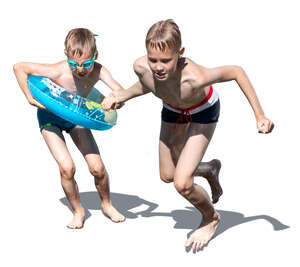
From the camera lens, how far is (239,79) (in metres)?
8.88

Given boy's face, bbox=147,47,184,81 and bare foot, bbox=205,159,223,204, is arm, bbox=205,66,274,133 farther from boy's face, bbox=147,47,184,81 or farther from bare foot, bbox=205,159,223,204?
bare foot, bbox=205,159,223,204

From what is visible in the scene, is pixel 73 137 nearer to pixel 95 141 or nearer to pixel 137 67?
pixel 95 141

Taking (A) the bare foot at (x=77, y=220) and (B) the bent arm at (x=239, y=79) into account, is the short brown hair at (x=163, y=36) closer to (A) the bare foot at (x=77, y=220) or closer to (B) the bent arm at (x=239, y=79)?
(B) the bent arm at (x=239, y=79)

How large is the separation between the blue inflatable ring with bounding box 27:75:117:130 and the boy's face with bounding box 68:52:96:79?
0.95ft

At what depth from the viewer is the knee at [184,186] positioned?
9164 mm

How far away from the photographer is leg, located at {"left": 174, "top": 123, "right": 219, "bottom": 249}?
919 centimetres

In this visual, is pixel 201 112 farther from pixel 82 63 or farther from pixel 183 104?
pixel 82 63

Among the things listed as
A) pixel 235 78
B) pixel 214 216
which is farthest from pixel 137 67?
pixel 214 216

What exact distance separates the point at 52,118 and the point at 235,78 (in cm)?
240

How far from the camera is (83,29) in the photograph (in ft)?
30.9

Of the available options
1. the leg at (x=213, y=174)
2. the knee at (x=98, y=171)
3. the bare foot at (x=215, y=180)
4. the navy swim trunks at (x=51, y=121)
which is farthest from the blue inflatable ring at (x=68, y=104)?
the bare foot at (x=215, y=180)

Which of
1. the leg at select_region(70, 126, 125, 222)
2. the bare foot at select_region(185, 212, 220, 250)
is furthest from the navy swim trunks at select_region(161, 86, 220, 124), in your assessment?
the bare foot at select_region(185, 212, 220, 250)

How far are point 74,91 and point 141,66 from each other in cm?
114

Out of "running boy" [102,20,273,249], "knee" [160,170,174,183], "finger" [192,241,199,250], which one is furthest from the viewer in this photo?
"knee" [160,170,174,183]
